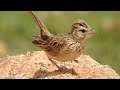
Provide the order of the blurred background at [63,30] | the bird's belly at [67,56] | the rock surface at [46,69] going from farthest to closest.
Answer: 1. the blurred background at [63,30]
2. the rock surface at [46,69]
3. the bird's belly at [67,56]

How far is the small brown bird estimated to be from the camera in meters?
12.5

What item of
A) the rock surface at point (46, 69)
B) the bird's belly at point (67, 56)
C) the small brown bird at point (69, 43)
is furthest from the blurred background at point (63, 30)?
the bird's belly at point (67, 56)

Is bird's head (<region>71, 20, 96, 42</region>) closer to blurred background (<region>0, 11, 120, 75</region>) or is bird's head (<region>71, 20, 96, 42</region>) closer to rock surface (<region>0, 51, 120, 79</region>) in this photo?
rock surface (<region>0, 51, 120, 79</region>)

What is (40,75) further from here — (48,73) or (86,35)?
(86,35)

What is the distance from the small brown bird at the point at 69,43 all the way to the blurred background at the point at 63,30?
8.72 feet

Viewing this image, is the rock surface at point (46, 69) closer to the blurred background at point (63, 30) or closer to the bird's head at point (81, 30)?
the bird's head at point (81, 30)

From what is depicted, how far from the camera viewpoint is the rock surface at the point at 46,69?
12.6m

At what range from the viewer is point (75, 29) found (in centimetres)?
1269

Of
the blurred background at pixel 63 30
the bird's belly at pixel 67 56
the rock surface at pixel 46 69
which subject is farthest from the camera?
the blurred background at pixel 63 30

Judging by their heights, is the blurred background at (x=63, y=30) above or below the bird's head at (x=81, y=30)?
below

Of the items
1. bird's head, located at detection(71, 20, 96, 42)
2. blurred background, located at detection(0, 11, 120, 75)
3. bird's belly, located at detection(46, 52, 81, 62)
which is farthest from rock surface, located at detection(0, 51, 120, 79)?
blurred background, located at detection(0, 11, 120, 75)

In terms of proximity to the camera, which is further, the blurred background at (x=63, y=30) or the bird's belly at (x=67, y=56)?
the blurred background at (x=63, y=30)

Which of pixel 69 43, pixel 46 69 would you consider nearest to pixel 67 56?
pixel 69 43

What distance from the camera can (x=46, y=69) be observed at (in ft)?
42.4
